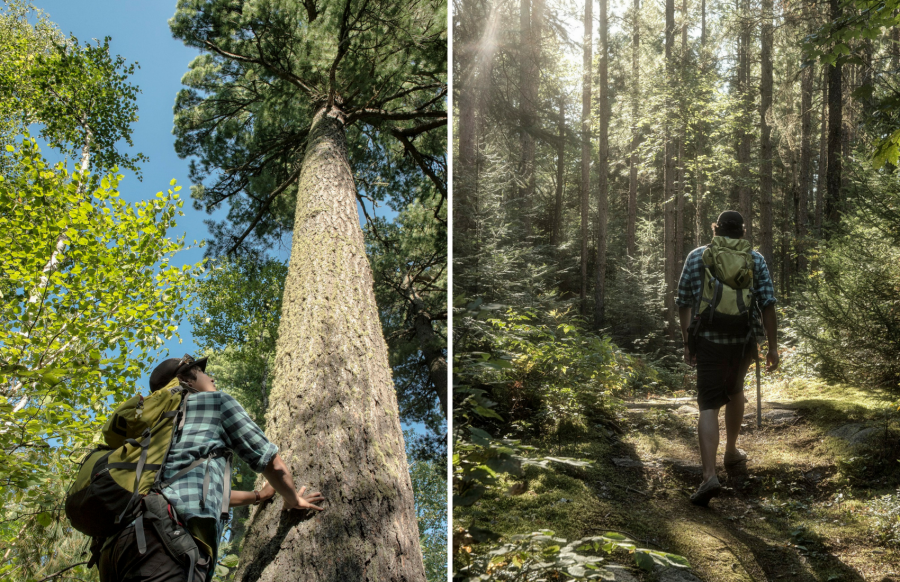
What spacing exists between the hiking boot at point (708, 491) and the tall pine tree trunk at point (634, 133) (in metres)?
0.46

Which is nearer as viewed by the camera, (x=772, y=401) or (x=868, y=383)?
(x=868, y=383)

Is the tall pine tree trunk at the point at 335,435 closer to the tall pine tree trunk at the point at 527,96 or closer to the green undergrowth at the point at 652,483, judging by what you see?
the green undergrowth at the point at 652,483

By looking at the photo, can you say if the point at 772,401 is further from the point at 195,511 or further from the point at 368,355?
the point at 368,355

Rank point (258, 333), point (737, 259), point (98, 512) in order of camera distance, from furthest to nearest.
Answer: point (258, 333) < point (98, 512) < point (737, 259)

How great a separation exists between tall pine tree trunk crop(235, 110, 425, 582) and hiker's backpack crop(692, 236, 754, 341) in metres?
1.23

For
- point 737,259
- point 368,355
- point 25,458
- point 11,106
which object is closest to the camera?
point 737,259

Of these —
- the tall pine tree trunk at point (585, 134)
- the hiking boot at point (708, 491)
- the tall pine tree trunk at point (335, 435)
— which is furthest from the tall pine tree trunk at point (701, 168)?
the tall pine tree trunk at point (335, 435)

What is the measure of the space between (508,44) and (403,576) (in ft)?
5.18

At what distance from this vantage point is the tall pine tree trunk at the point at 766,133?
1126mm

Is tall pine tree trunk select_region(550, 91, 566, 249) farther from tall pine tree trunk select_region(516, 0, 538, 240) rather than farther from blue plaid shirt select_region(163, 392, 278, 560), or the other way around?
blue plaid shirt select_region(163, 392, 278, 560)

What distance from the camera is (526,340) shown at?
1.00 metres

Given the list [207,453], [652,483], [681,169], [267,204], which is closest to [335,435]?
[207,453]

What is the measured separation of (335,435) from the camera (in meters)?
2.06

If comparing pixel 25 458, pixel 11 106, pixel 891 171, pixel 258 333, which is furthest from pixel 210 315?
pixel 891 171
